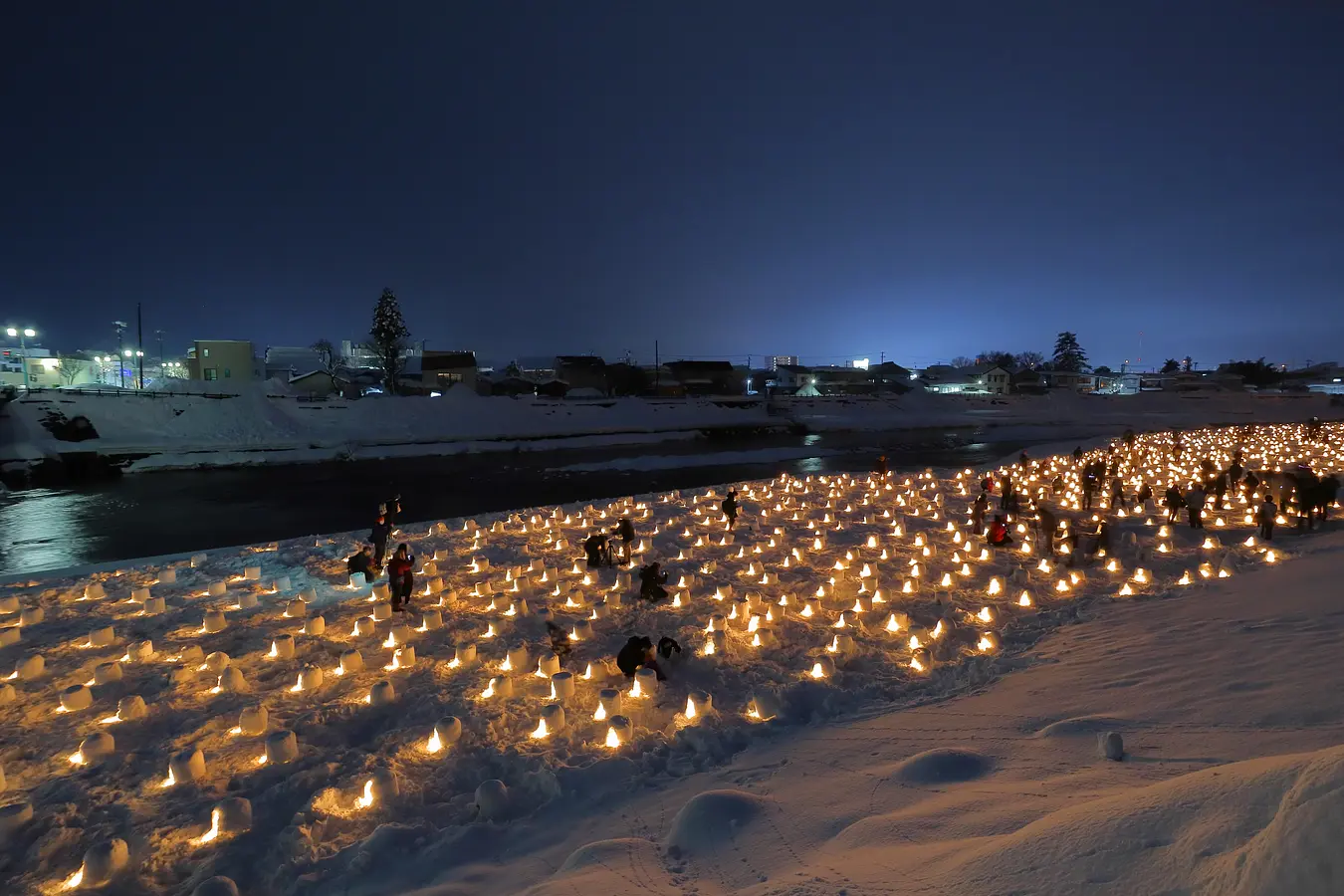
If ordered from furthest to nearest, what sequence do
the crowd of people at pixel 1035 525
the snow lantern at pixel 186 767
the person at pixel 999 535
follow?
1. the person at pixel 999 535
2. the crowd of people at pixel 1035 525
3. the snow lantern at pixel 186 767

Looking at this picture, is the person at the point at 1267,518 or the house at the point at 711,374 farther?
the house at the point at 711,374

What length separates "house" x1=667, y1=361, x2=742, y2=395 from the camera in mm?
73938

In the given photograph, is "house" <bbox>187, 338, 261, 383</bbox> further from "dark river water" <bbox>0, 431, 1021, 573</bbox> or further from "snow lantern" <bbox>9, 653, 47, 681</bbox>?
"snow lantern" <bbox>9, 653, 47, 681</bbox>

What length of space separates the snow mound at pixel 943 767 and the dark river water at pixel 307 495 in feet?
47.6

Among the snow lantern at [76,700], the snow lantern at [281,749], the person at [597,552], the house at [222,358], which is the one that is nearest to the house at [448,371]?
the house at [222,358]

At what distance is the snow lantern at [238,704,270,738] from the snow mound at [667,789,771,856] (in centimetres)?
407

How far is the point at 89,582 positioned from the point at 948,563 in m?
13.6

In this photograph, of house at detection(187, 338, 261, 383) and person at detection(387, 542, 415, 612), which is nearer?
person at detection(387, 542, 415, 612)

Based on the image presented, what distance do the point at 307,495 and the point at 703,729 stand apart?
1908 centimetres

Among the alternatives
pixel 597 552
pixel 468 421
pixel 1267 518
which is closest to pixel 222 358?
pixel 468 421

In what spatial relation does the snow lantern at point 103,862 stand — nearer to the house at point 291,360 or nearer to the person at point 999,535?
the person at point 999,535

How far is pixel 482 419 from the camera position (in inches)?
1606

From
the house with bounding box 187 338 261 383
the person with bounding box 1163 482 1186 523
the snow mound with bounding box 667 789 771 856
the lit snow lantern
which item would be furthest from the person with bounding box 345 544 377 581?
the house with bounding box 187 338 261 383

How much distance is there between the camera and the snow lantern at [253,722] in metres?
6.02
